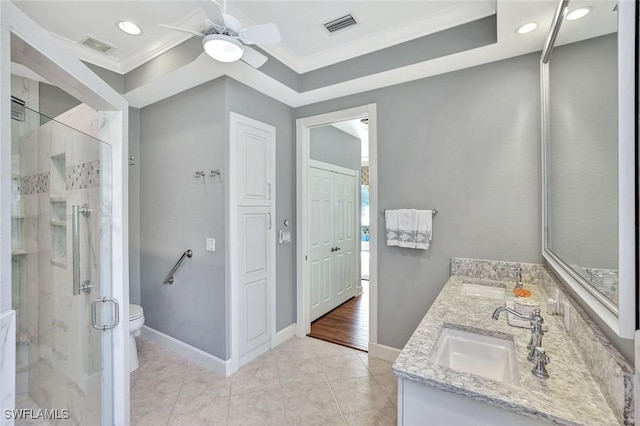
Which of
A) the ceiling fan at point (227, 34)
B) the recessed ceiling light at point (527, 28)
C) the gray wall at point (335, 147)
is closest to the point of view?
the ceiling fan at point (227, 34)

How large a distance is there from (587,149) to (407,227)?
1.45 meters

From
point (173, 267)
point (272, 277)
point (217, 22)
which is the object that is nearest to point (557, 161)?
point (217, 22)

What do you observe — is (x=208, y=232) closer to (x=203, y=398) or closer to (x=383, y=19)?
(x=203, y=398)

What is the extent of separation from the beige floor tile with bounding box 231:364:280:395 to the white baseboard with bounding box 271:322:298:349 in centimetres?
36

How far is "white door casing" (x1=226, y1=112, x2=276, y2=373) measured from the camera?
2.49m

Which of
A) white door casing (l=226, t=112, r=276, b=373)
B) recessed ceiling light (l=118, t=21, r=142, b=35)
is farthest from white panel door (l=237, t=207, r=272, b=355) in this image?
recessed ceiling light (l=118, t=21, r=142, b=35)

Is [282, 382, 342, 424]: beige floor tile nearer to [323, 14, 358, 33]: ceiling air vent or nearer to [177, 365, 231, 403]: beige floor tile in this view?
[177, 365, 231, 403]: beige floor tile

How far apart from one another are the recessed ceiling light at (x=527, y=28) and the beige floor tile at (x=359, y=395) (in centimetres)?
273

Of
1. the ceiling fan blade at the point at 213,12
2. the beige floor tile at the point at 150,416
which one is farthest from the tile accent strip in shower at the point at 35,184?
the beige floor tile at the point at 150,416

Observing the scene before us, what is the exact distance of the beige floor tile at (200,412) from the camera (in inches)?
75.0

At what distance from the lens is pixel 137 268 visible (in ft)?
10.6

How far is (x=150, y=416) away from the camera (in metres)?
1.95

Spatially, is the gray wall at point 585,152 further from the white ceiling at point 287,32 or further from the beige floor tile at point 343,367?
the beige floor tile at point 343,367

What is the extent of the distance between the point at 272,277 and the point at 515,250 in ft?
7.14
